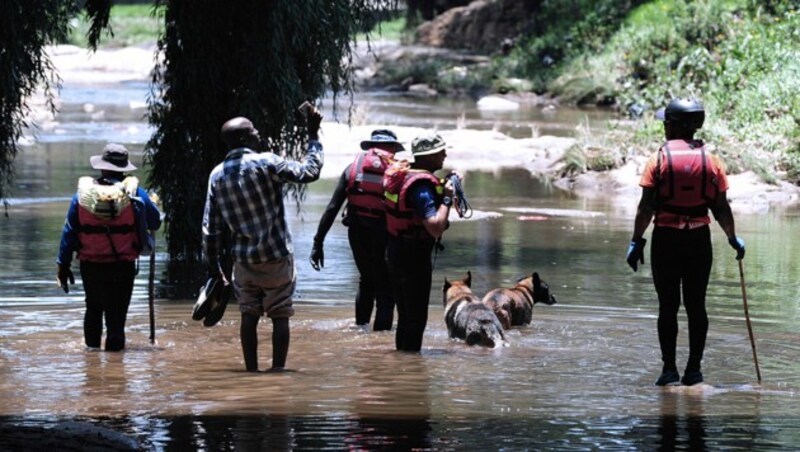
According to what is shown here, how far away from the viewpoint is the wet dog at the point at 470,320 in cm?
1105

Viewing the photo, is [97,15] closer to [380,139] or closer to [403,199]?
[380,139]

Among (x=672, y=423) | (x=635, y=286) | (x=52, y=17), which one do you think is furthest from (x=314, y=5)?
(x=672, y=423)

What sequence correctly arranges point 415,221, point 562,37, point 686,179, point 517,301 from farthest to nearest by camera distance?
point 562,37 < point 517,301 < point 415,221 < point 686,179

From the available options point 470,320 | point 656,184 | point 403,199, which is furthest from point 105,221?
point 656,184

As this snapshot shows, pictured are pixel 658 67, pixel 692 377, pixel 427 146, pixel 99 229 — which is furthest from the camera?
pixel 658 67

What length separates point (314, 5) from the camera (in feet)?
47.8

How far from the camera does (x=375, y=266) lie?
11789 millimetres

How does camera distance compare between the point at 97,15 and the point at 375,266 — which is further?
the point at 97,15

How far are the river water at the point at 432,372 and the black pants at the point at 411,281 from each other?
8.4 inches

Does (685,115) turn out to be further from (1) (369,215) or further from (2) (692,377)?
(1) (369,215)

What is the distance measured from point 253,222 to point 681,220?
2.70 m

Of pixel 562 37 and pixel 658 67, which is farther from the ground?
pixel 562 37

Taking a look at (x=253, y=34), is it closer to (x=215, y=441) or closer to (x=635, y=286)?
(x=635, y=286)

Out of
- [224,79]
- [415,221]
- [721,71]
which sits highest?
[721,71]
